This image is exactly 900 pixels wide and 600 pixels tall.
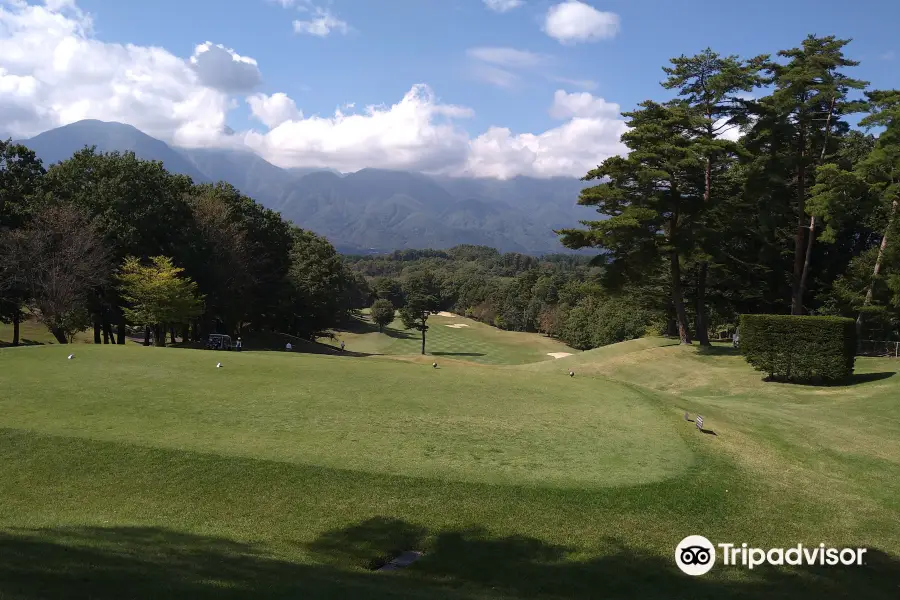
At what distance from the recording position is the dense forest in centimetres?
3238

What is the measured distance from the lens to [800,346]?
90.2 feet

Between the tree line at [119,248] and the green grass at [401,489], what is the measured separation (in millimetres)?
15075

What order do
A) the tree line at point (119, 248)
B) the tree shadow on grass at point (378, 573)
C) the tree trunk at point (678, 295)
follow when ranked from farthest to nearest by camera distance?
the tree trunk at point (678, 295) → the tree line at point (119, 248) → the tree shadow on grass at point (378, 573)

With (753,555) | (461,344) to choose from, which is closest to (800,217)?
(753,555)

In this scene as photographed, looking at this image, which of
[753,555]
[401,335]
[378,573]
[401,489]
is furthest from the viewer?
[401,335]

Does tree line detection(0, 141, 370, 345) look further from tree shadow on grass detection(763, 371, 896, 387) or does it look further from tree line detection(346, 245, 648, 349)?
tree shadow on grass detection(763, 371, 896, 387)

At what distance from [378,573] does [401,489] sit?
2.68 m

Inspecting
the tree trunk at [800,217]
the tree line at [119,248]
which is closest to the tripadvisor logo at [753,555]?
the tree trunk at [800,217]

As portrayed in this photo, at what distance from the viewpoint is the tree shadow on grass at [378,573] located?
6453mm

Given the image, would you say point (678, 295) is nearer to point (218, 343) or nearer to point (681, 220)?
point (681, 220)

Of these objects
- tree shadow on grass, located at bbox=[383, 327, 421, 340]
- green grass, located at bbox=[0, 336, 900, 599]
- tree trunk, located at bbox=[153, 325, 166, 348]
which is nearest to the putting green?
green grass, located at bbox=[0, 336, 900, 599]

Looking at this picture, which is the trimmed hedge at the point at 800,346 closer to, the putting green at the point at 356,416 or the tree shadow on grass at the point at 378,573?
the putting green at the point at 356,416

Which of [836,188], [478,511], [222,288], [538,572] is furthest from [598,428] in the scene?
[222,288]

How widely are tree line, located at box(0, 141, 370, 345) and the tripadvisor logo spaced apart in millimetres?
30930
